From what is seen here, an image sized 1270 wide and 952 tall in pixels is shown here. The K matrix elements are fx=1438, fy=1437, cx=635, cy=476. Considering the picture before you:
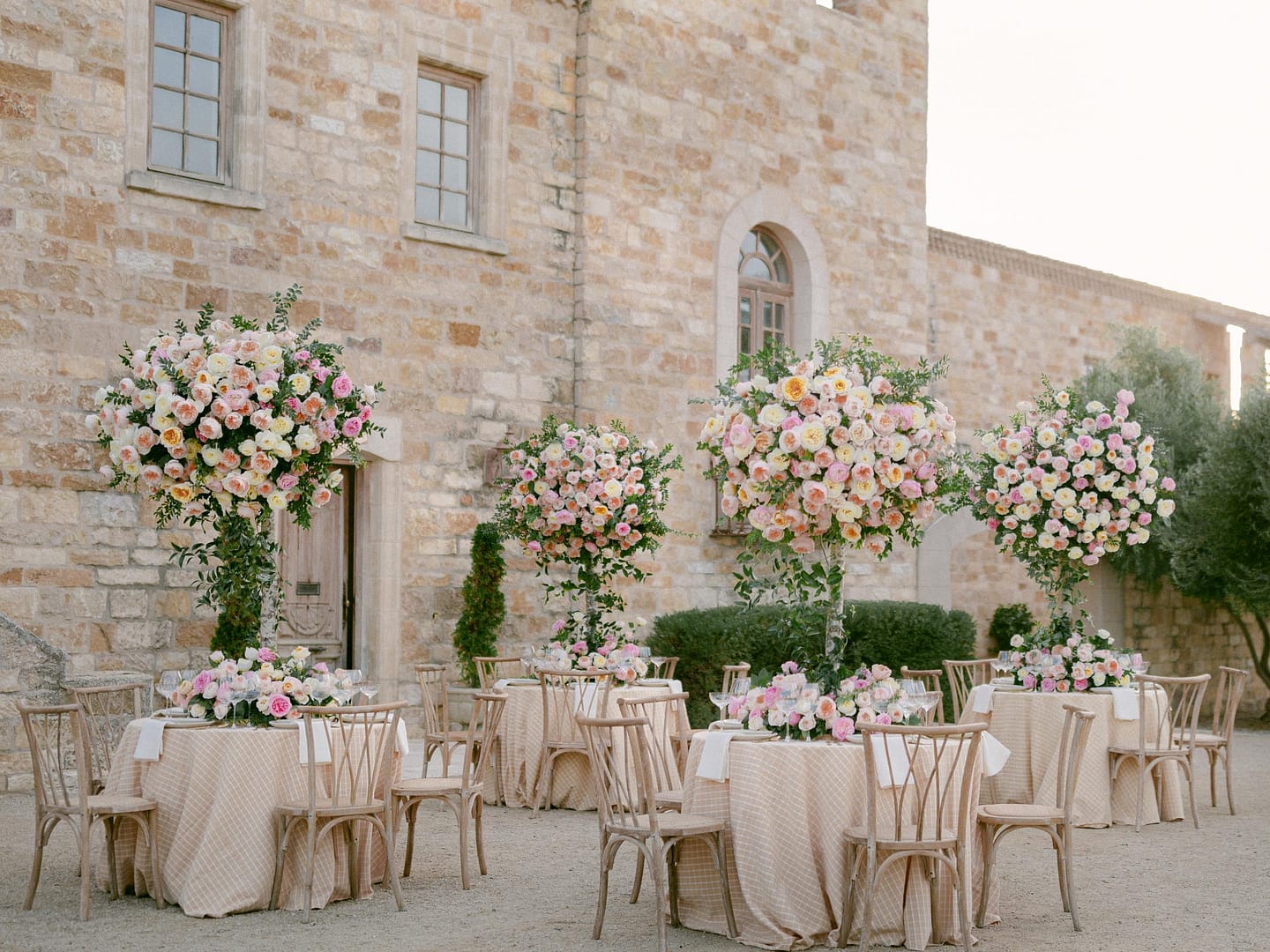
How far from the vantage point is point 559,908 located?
5926 mm

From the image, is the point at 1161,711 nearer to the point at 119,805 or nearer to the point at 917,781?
the point at 917,781

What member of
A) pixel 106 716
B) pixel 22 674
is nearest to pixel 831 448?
pixel 106 716

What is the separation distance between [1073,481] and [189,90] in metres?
6.47

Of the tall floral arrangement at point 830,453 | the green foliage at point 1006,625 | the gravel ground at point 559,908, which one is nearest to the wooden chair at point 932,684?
the tall floral arrangement at point 830,453

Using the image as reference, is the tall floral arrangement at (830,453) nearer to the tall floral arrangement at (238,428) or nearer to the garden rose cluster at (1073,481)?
the tall floral arrangement at (238,428)

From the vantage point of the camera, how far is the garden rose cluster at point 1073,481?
8.34 m

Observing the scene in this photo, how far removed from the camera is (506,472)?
37.4 feet

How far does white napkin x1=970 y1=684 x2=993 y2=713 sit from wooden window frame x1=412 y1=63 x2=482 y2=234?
555 cm

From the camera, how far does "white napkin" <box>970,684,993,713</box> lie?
817 cm

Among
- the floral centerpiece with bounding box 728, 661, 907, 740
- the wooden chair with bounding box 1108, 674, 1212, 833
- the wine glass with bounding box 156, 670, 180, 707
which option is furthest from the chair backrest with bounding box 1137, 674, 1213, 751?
the wine glass with bounding box 156, 670, 180, 707

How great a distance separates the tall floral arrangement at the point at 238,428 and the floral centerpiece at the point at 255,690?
0.44 metres

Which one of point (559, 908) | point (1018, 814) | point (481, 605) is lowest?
point (559, 908)

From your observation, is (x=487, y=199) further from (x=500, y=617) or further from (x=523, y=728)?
(x=523, y=728)

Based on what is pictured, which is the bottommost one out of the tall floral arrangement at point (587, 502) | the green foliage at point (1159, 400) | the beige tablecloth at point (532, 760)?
the beige tablecloth at point (532, 760)
